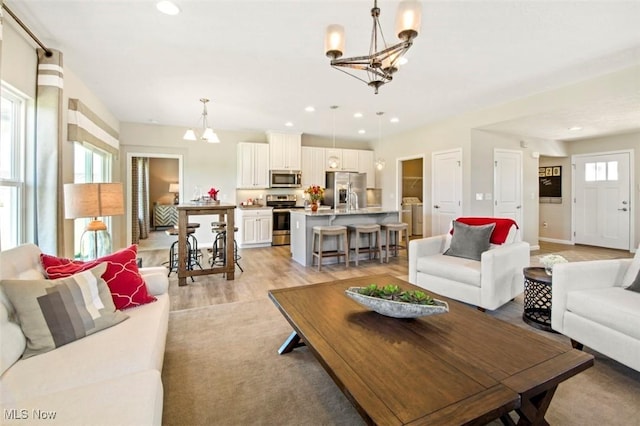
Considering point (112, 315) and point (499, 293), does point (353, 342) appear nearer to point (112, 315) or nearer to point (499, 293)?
point (112, 315)

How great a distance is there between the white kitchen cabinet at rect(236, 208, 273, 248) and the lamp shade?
3.97 m

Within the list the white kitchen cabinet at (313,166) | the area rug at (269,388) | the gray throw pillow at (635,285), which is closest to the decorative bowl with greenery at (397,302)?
the area rug at (269,388)

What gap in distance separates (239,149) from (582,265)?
6.24 m

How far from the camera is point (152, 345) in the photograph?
1.54 m

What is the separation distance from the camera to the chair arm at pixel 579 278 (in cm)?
219

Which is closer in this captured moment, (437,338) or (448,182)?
(437,338)

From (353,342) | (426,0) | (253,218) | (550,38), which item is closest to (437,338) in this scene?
(353,342)

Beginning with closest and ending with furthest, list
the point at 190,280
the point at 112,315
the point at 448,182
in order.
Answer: the point at 112,315 < the point at 190,280 < the point at 448,182

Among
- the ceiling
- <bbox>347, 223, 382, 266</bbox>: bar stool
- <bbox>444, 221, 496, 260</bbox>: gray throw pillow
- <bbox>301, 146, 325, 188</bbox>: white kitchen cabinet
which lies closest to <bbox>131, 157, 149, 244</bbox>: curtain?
the ceiling

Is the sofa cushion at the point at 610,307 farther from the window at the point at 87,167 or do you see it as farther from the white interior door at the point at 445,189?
the window at the point at 87,167

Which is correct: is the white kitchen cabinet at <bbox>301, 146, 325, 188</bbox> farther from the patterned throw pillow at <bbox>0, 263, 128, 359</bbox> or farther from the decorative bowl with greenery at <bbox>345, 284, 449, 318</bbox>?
the patterned throw pillow at <bbox>0, 263, 128, 359</bbox>

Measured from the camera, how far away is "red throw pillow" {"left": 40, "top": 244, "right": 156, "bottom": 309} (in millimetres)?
1841

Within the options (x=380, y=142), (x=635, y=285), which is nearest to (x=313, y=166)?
(x=380, y=142)

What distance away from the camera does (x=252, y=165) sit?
271 inches
